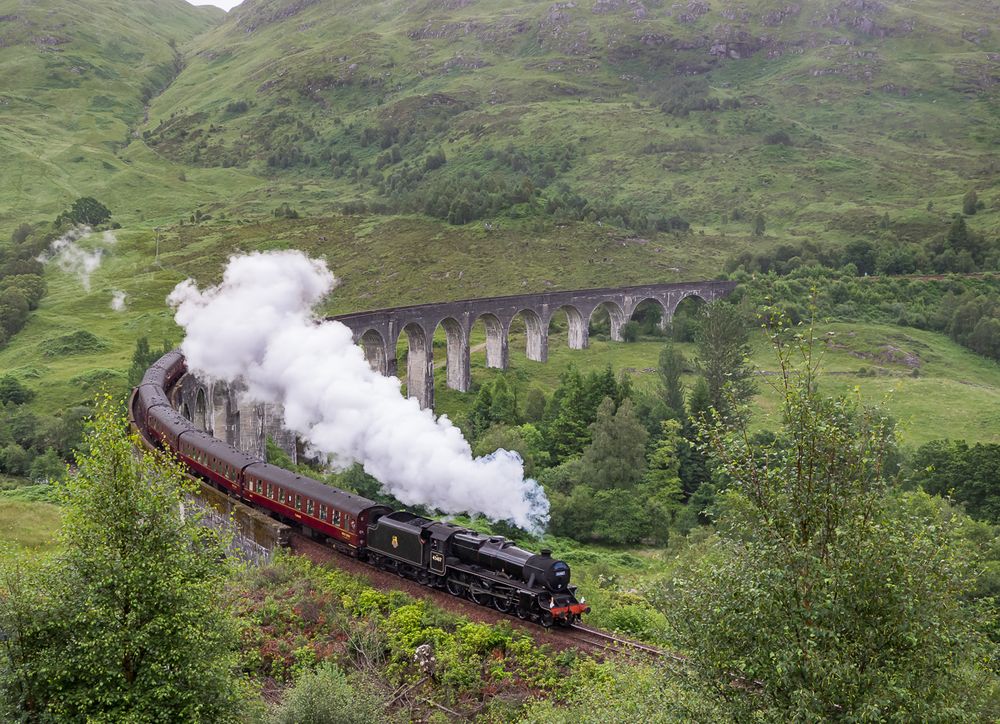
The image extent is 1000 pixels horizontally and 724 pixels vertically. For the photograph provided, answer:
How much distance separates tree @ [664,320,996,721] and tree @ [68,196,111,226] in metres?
144

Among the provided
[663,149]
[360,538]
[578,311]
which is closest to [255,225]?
[578,311]

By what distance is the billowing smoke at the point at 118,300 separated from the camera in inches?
3991

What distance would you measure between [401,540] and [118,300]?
286ft

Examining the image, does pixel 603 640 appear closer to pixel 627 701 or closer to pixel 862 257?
pixel 627 701

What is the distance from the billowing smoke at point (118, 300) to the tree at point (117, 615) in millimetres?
90069

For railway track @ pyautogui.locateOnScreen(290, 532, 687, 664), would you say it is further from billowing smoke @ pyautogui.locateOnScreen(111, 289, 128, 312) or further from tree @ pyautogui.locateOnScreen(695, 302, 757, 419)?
billowing smoke @ pyautogui.locateOnScreen(111, 289, 128, 312)

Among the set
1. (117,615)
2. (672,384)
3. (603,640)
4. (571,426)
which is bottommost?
(571,426)

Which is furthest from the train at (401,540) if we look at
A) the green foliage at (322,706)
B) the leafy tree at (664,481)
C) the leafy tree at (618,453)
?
the leafy tree at (618,453)

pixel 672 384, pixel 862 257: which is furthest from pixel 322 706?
pixel 862 257

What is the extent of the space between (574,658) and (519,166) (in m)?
170

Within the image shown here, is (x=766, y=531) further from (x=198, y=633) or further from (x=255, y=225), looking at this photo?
(x=255, y=225)

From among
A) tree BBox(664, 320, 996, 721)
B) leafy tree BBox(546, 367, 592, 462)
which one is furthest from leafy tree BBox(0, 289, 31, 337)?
tree BBox(664, 320, 996, 721)

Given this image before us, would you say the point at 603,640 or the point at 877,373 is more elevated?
the point at 603,640

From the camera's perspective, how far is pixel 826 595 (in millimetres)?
13414
